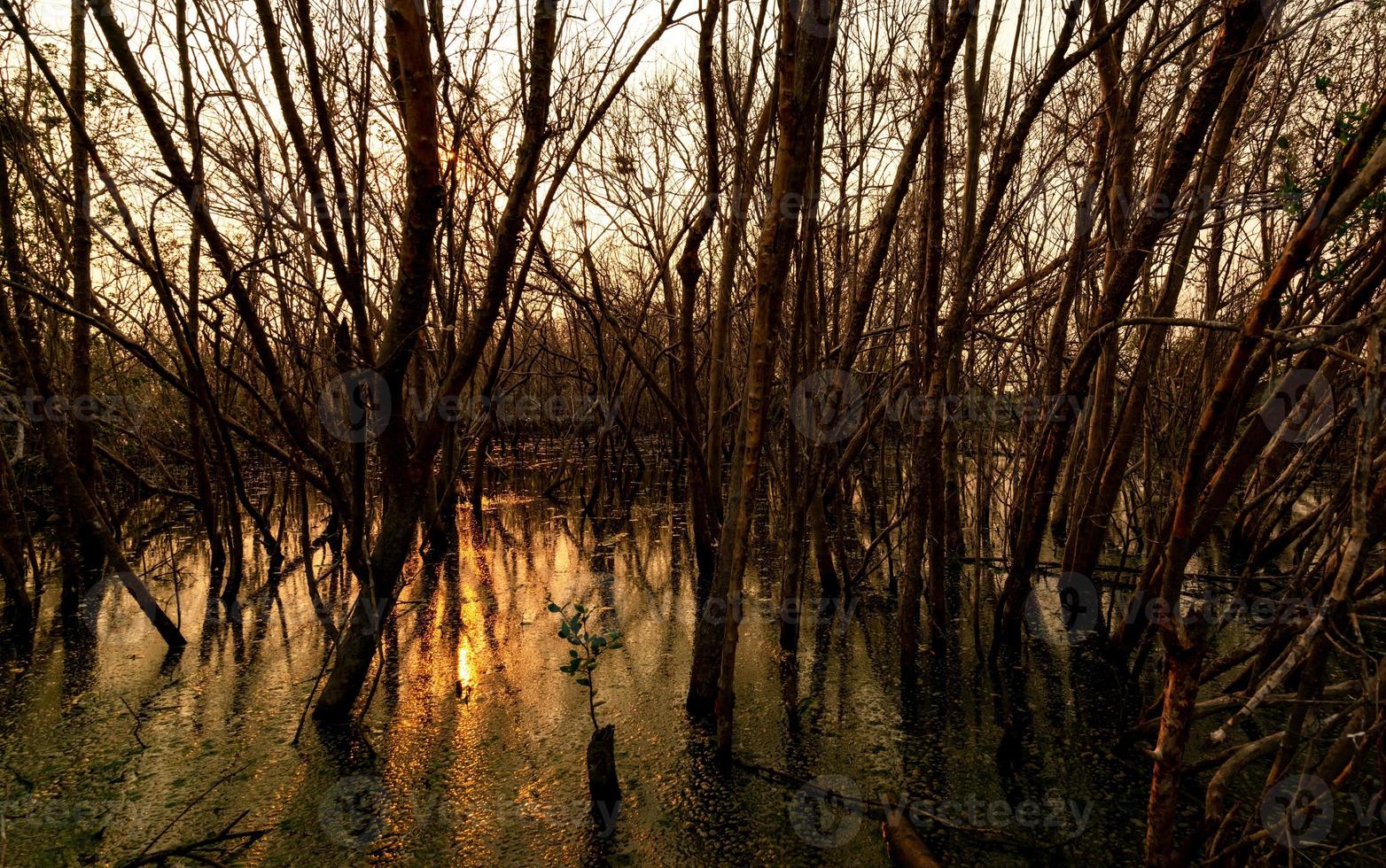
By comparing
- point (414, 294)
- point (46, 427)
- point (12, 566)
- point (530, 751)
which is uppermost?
point (414, 294)

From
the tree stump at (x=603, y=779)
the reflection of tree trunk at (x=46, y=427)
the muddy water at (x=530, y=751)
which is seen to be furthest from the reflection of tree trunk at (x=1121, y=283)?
the reflection of tree trunk at (x=46, y=427)

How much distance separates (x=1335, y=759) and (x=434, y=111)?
2.62 meters

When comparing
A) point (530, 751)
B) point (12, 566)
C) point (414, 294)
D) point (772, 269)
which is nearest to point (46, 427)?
→ point (12, 566)

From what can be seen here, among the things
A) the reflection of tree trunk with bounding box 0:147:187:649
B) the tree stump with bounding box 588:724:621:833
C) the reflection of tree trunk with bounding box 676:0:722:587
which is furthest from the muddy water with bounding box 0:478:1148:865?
the reflection of tree trunk with bounding box 676:0:722:587

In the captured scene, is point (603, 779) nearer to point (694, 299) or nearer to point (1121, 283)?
point (1121, 283)

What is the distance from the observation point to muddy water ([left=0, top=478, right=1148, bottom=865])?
1.95m

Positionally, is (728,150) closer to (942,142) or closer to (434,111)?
(942,142)

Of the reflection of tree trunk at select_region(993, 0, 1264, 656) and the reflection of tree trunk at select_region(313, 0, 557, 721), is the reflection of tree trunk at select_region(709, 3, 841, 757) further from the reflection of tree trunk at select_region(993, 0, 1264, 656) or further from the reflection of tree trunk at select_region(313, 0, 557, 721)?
the reflection of tree trunk at select_region(993, 0, 1264, 656)

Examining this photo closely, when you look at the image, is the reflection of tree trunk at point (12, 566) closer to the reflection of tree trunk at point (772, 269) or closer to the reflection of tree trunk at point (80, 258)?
the reflection of tree trunk at point (80, 258)

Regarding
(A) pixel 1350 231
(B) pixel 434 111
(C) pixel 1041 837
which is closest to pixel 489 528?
(B) pixel 434 111

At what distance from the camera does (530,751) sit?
2.40 meters

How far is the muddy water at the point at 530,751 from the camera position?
195 centimetres

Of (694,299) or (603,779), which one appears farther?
(694,299)

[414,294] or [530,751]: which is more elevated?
[414,294]
